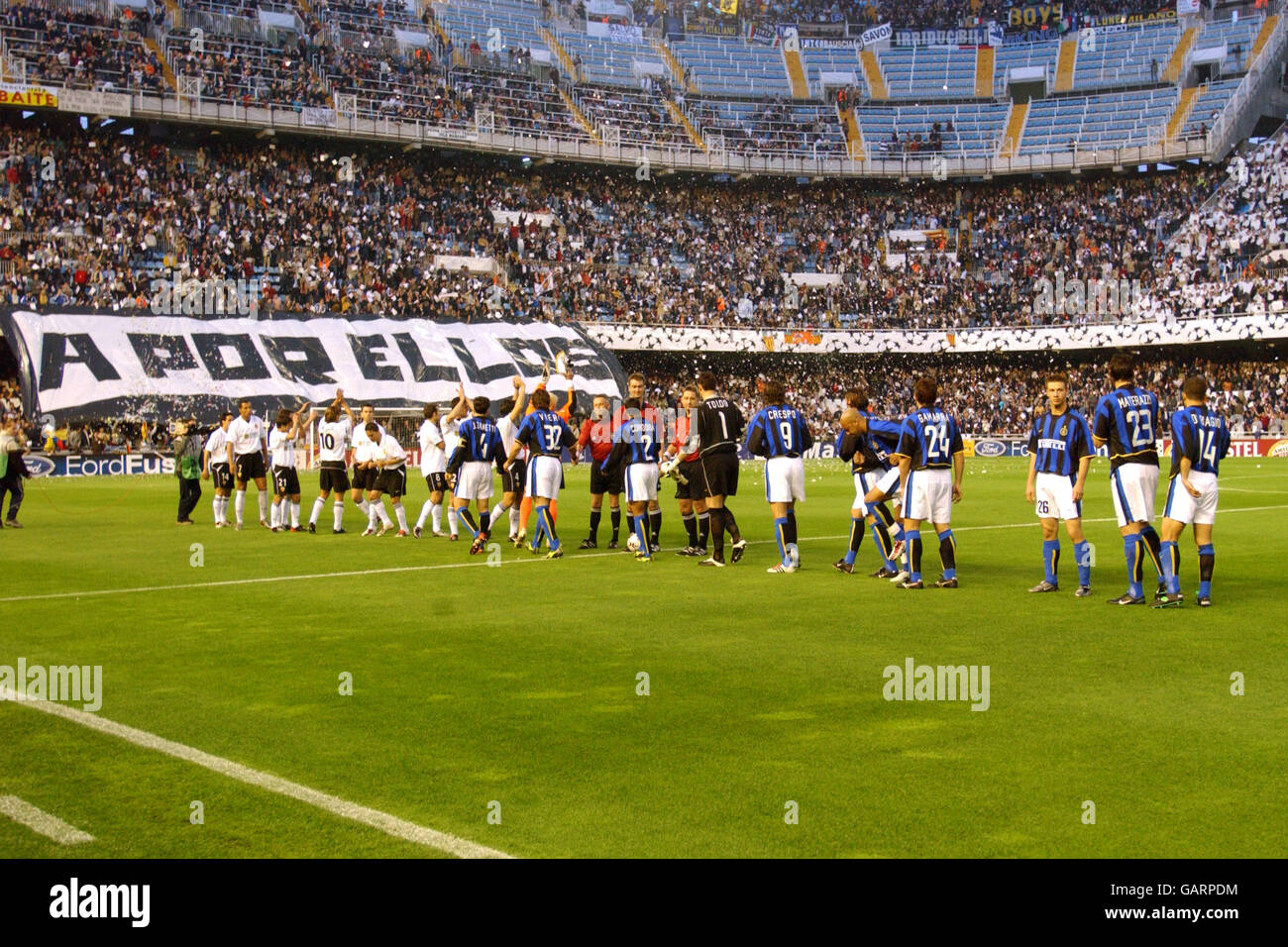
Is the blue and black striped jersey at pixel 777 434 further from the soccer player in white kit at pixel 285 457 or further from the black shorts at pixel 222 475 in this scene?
the black shorts at pixel 222 475

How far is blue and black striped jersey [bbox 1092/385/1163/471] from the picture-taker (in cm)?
1222

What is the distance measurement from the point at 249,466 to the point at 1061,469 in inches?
551

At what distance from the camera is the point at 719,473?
15.6 metres

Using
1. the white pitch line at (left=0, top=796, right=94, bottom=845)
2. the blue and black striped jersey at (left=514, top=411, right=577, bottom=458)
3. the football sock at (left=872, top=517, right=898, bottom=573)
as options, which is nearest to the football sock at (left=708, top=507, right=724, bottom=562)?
the football sock at (left=872, top=517, right=898, bottom=573)

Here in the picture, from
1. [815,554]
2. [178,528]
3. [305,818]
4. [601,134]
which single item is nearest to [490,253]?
[601,134]

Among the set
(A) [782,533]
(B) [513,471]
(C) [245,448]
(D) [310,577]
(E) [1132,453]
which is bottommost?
(D) [310,577]

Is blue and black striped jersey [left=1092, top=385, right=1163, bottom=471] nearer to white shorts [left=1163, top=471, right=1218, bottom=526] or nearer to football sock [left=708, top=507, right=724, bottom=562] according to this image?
white shorts [left=1163, top=471, right=1218, bottom=526]

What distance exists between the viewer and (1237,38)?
66688 millimetres

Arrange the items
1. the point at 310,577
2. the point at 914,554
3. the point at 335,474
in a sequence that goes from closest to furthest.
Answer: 1. the point at 914,554
2. the point at 310,577
3. the point at 335,474

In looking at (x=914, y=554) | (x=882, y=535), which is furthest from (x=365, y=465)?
(x=914, y=554)

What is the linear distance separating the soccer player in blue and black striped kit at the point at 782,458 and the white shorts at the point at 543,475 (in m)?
3.32

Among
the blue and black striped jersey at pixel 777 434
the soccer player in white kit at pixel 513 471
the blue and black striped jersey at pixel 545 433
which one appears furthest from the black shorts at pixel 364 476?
the blue and black striped jersey at pixel 777 434

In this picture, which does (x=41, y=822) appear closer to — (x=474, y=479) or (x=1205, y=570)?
(x=1205, y=570)

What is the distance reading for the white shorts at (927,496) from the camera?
13352 millimetres
